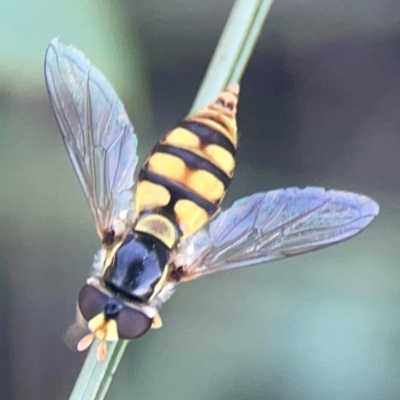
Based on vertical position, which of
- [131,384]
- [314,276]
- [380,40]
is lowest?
[131,384]

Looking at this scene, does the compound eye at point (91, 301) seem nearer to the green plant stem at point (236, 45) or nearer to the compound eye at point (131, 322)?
the compound eye at point (131, 322)

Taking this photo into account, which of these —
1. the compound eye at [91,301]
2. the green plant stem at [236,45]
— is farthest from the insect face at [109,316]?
the green plant stem at [236,45]

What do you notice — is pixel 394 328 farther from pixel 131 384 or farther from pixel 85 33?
pixel 85 33

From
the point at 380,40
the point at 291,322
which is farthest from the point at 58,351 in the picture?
the point at 380,40

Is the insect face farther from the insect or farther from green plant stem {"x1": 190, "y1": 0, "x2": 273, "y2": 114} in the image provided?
green plant stem {"x1": 190, "y1": 0, "x2": 273, "y2": 114}

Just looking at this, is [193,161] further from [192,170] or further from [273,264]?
[273,264]

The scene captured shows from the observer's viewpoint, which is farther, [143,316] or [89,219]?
[89,219]

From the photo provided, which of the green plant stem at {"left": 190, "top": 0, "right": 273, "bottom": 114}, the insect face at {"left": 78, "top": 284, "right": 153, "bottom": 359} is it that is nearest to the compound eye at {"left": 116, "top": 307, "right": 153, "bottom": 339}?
the insect face at {"left": 78, "top": 284, "right": 153, "bottom": 359}
